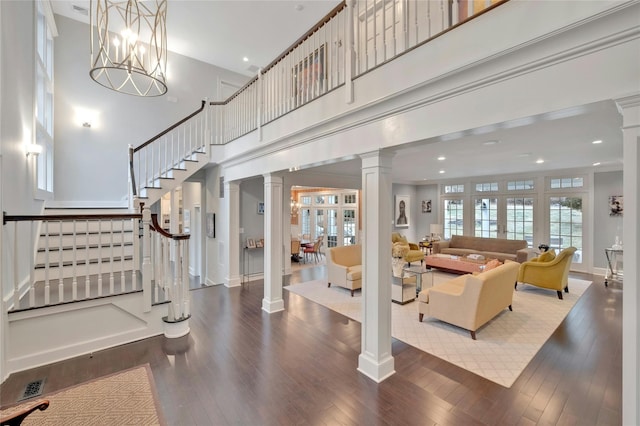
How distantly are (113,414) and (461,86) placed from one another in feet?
12.6

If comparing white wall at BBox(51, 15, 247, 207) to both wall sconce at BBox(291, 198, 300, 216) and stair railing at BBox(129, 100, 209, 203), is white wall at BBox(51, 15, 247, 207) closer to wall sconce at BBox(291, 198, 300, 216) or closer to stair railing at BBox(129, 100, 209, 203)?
stair railing at BBox(129, 100, 209, 203)

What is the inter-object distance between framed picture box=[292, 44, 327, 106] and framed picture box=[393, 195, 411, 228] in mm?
6983

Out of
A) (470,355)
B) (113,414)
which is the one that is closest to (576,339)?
(470,355)

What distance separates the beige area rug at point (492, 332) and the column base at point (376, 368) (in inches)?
30.7

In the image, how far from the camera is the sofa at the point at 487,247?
24.2ft

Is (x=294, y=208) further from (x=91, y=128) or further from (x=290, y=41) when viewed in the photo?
(x=91, y=128)

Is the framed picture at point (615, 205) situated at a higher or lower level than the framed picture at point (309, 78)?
lower

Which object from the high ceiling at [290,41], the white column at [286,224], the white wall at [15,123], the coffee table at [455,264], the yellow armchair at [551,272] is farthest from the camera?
the white column at [286,224]

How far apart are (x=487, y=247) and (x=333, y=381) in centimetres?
729

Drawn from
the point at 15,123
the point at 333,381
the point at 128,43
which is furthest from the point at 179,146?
the point at 333,381

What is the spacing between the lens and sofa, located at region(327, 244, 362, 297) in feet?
18.4

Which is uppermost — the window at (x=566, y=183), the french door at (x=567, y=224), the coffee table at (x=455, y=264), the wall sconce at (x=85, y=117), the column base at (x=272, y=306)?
the wall sconce at (x=85, y=117)

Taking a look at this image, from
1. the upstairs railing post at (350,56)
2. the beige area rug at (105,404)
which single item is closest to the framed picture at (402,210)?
the upstairs railing post at (350,56)

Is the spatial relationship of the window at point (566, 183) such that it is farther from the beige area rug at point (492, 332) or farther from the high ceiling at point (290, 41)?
the beige area rug at point (492, 332)
